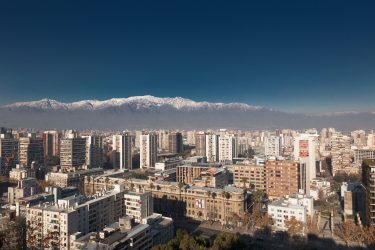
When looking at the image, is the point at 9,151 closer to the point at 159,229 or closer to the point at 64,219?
the point at 64,219

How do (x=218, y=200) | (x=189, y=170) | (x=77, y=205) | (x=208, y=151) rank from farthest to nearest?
(x=208, y=151) < (x=189, y=170) < (x=218, y=200) < (x=77, y=205)

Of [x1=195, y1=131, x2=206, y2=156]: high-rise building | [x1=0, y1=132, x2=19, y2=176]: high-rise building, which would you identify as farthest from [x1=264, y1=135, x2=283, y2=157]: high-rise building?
[x1=0, y1=132, x2=19, y2=176]: high-rise building

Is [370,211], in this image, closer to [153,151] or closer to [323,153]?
[153,151]

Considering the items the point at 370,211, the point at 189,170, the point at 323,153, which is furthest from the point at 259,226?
the point at 323,153

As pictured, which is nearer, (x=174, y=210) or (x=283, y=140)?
(x=174, y=210)

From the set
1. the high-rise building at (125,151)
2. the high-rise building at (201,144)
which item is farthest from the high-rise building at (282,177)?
the high-rise building at (201,144)
